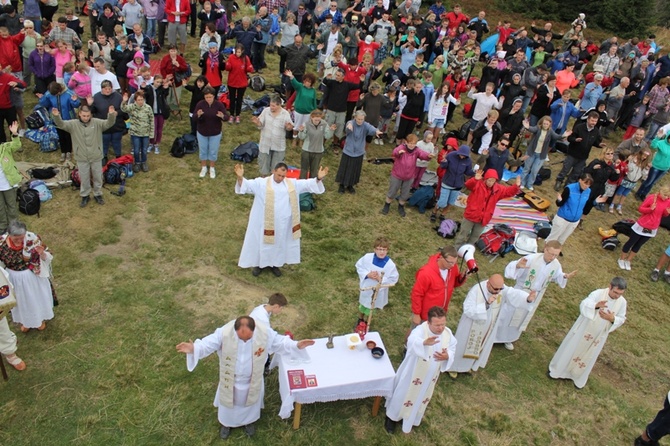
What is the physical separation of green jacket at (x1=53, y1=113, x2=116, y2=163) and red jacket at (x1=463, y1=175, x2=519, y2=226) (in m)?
6.77

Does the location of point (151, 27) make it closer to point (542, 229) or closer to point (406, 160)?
point (406, 160)

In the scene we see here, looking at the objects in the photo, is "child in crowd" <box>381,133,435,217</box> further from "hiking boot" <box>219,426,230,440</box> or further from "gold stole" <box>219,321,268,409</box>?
"hiking boot" <box>219,426,230,440</box>

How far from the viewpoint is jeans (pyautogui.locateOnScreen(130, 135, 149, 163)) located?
11062 mm

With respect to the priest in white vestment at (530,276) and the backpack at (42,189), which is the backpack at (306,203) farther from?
the backpack at (42,189)

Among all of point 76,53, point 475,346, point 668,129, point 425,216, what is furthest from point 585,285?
point 76,53

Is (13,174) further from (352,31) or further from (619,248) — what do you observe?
(619,248)

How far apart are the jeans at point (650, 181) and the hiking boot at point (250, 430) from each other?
12038mm

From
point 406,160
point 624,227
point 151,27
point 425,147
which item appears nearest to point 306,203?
point 406,160

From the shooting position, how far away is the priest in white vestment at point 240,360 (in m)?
5.68

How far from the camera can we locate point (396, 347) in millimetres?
8156

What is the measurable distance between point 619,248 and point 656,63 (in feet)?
30.9

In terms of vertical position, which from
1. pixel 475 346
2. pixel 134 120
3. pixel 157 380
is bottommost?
pixel 157 380

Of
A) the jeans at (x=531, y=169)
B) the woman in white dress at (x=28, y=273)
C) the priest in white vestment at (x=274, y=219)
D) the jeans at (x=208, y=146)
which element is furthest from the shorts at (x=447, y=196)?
the woman in white dress at (x=28, y=273)

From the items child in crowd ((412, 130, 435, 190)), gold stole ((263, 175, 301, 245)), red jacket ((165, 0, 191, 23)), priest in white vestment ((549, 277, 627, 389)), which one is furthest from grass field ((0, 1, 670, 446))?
red jacket ((165, 0, 191, 23))
